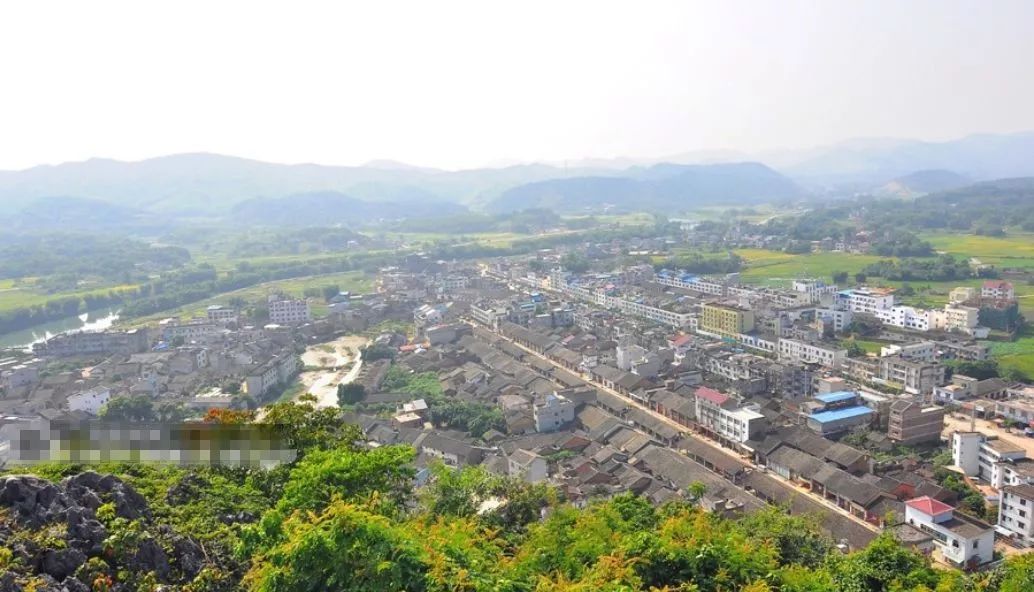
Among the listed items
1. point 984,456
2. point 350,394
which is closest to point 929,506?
point 984,456

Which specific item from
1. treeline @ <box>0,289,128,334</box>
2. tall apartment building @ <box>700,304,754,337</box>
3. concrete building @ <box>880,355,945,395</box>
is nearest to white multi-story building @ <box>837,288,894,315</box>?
tall apartment building @ <box>700,304,754,337</box>

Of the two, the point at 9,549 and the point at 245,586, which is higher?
the point at 9,549

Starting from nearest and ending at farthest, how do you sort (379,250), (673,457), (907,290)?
(673,457) < (907,290) < (379,250)

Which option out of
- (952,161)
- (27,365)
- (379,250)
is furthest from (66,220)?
(952,161)

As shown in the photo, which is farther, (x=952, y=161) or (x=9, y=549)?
(x=952, y=161)

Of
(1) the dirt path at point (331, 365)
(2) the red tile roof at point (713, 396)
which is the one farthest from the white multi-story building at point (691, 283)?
(2) the red tile roof at point (713, 396)

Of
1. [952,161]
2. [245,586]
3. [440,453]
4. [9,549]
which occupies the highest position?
Answer: [952,161]

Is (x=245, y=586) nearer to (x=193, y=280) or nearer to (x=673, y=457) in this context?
(x=673, y=457)

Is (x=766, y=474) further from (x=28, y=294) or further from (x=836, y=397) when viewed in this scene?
(x=28, y=294)
